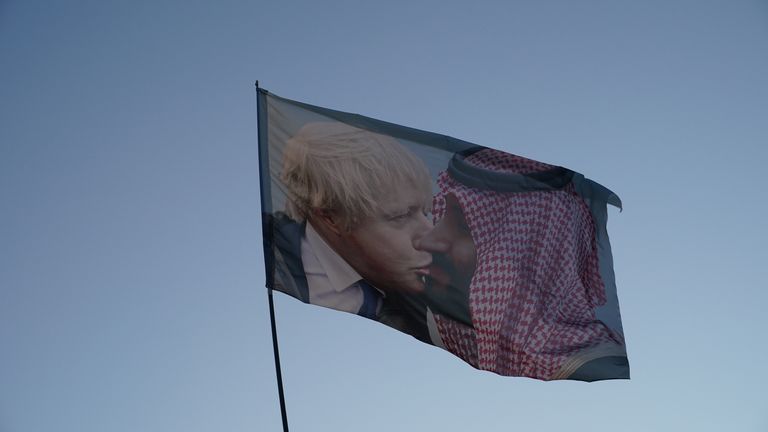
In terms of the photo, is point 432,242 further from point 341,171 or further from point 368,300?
point 341,171

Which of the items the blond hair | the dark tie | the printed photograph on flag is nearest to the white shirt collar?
the printed photograph on flag

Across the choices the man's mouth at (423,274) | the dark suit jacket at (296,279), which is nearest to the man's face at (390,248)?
the man's mouth at (423,274)

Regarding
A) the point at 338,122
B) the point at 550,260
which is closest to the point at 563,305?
the point at 550,260

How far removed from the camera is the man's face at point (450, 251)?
1495 cm

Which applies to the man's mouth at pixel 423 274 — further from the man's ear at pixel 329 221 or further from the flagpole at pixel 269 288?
the flagpole at pixel 269 288

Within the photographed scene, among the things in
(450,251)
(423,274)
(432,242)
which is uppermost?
(432,242)

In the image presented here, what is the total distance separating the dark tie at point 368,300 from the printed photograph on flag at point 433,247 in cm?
2

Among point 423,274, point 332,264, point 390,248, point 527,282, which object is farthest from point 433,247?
point 332,264

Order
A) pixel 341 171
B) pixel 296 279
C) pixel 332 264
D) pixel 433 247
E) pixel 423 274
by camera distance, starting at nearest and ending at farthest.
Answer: pixel 296 279 < pixel 332 264 < pixel 341 171 < pixel 423 274 < pixel 433 247

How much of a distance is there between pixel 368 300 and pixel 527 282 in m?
2.43

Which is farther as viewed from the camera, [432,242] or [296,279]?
[432,242]

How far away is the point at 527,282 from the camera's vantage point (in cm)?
1514

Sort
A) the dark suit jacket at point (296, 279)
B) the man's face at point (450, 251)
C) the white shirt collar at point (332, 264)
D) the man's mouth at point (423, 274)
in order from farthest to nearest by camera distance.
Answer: the man's face at point (450, 251) → the man's mouth at point (423, 274) → the white shirt collar at point (332, 264) → the dark suit jacket at point (296, 279)

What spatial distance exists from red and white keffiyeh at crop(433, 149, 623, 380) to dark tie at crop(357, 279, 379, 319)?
0.96m
